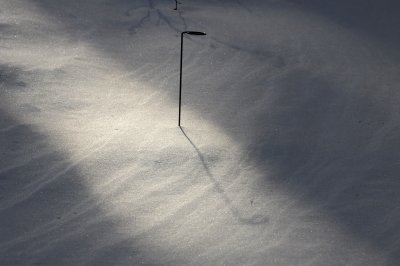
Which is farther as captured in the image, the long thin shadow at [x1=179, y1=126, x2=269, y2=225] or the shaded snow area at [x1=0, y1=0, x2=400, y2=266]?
the long thin shadow at [x1=179, y1=126, x2=269, y2=225]

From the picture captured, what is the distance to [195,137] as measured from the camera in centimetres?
385

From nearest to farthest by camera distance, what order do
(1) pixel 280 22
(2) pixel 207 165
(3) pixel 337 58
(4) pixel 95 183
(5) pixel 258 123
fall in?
(4) pixel 95 183
(2) pixel 207 165
(5) pixel 258 123
(3) pixel 337 58
(1) pixel 280 22

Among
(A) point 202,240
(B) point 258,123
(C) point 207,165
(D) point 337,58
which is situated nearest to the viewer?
(A) point 202,240

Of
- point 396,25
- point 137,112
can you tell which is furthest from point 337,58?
point 137,112

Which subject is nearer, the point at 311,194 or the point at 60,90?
the point at 311,194

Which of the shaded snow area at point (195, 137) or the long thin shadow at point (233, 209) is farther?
the long thin shadow at point (233, 209)

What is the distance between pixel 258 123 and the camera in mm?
4066

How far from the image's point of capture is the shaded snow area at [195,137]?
→ 2.99m

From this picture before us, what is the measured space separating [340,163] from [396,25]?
283 cm

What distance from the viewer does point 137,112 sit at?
4.07 metres

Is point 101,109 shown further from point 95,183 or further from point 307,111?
point 307,111

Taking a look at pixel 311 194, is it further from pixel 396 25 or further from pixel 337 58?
pixel 396 25

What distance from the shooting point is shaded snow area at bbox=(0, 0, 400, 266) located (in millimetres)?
2990

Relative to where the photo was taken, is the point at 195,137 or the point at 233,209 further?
the point at 195,137
